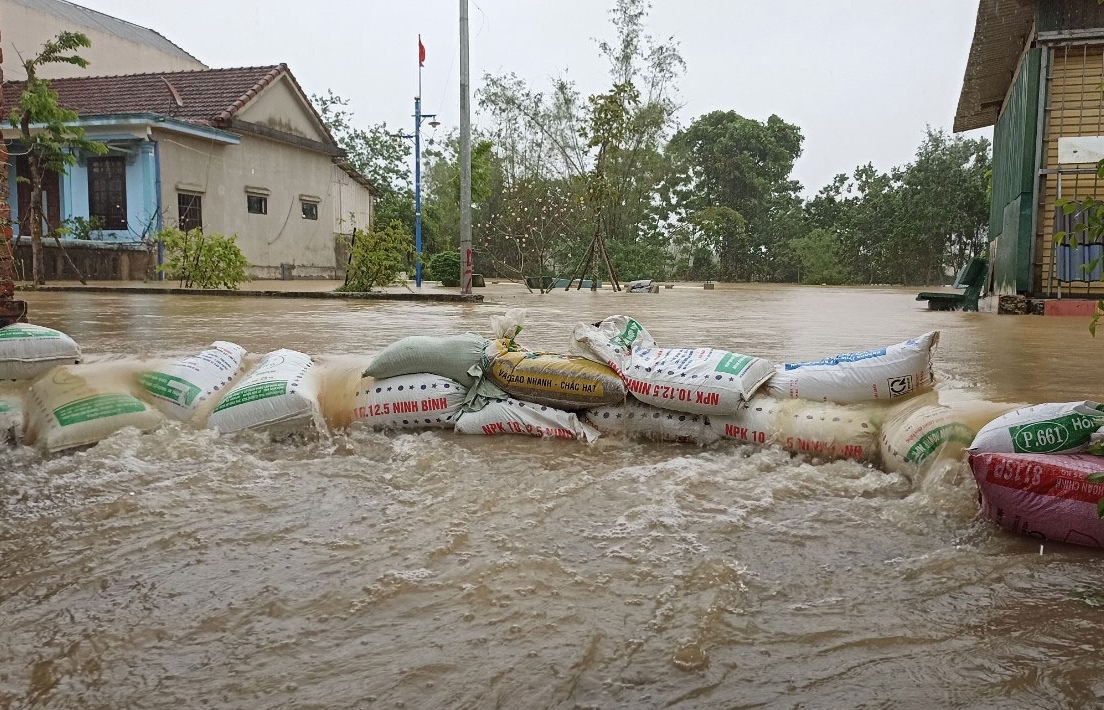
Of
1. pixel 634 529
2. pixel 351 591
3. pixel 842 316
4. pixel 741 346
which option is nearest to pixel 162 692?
pixel 351 591

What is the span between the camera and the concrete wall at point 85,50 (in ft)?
64.4

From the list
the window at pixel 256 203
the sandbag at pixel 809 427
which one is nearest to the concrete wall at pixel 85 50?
the window at pixel 256 203

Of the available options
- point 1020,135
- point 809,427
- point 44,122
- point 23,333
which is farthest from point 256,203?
point 809,427

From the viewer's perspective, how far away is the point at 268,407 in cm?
319

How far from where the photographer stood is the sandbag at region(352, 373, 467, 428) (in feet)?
11.1

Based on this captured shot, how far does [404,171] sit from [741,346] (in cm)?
2636

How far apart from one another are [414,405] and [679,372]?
3.46ft

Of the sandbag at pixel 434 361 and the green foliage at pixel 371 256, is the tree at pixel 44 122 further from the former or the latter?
the sandbag at pixel 434 361

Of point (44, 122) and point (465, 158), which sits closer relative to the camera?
point (465, 158)

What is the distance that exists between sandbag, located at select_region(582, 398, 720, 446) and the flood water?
74mm

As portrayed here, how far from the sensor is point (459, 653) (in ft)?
4.91

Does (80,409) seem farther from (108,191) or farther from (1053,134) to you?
(108,191)

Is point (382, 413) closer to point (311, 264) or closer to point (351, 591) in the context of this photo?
point (351, 591)

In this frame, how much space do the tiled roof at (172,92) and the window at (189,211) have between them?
152 centimetres
